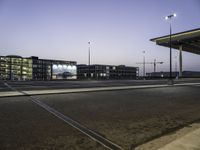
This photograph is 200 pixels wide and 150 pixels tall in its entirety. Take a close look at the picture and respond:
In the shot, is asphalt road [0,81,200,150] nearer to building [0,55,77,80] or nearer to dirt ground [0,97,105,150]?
dirt ground [0,97,105,150]

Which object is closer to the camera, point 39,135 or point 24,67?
point 39,135

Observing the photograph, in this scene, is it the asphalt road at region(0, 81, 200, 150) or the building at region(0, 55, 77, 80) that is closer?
the asphalt road at region(0, 81, 200, 150)

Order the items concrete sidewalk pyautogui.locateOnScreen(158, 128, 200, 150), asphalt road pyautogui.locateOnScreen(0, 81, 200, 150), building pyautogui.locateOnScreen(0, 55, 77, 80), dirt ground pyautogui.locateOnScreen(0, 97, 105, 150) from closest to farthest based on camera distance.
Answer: concrete sidewalk pyautogui.locateOnScreen(158, 128, 200, 150) < dirt ground pyautogui.locateOnScreen(0, 97, 105, 150) < asphalt road pyautogui.locateOnScreen(0, 81, 200, 150) < building pyautogui.locateOnScreen(0, 55, 77, 80)

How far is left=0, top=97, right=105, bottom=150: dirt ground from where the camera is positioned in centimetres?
466

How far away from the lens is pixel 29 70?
15625 cm

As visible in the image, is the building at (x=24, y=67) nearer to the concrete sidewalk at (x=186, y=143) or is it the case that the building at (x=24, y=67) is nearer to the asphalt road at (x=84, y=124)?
the asphalt road at (x=84, y=124)

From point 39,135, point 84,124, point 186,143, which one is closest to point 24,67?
point 84,124

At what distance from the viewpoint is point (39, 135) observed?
541 centimetres

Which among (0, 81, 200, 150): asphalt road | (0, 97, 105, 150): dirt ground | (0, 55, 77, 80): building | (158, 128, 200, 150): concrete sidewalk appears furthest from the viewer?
(0, 55, 77, 80): building

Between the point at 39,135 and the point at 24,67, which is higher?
the point at 24,67

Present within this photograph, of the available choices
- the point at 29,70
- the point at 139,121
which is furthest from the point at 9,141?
the point at 29,70

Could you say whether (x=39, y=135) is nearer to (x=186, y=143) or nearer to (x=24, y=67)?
(x=186, y=143)

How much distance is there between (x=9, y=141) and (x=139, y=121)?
4252mm

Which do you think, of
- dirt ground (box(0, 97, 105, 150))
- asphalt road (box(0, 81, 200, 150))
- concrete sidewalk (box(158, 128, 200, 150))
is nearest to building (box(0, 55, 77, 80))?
asphalt road (box(0, 81, 200, 150))
